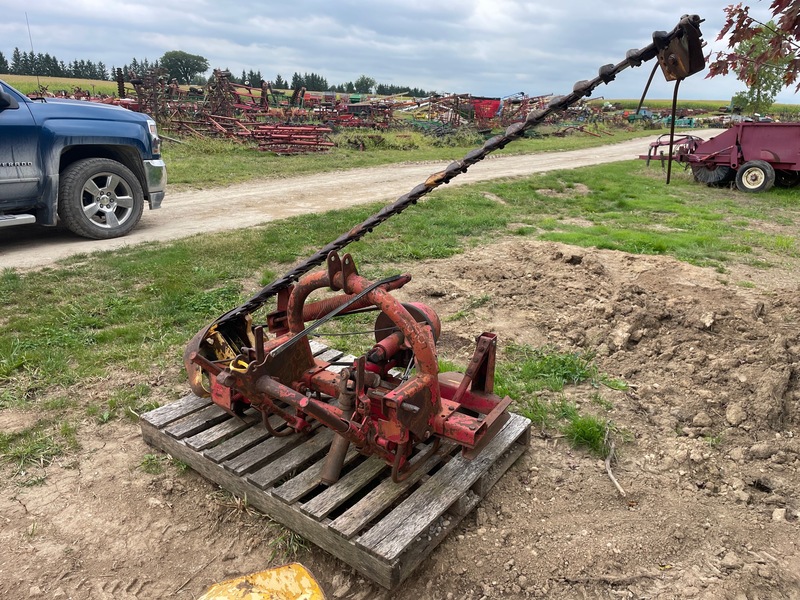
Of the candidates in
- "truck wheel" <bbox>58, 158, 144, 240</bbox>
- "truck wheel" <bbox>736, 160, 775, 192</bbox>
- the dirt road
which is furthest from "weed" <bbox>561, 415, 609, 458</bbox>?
"truck wheel" <bbox>736, 160, 775, 192</bbox>

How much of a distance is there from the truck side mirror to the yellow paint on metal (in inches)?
257

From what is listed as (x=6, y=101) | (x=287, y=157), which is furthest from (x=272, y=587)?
(x=287, y=157)

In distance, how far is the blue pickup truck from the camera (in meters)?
6.62

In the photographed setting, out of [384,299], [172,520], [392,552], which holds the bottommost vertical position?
[172,520]

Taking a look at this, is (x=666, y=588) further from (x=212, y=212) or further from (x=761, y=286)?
(x=212, y=212)

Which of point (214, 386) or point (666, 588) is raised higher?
point (214, 386)

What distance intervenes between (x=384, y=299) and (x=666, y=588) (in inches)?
68.2

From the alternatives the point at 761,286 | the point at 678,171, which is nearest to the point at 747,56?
the point at 761,286

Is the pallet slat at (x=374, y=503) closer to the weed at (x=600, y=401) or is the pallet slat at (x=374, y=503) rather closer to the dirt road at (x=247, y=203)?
the weed at (x=600, y=401)

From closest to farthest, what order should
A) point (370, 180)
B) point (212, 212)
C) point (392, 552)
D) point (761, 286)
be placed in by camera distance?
point (392, 552)
point (761, 286)
point (212, 212)
point (370, 180)

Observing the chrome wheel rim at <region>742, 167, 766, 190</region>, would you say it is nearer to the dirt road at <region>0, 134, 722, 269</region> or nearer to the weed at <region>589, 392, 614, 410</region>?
the dirt road at <region>0, 134, 722, 269</region>

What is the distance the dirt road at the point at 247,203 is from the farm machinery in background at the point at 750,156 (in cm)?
433

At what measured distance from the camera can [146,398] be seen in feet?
12.6

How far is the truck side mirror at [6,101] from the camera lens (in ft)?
21.0
